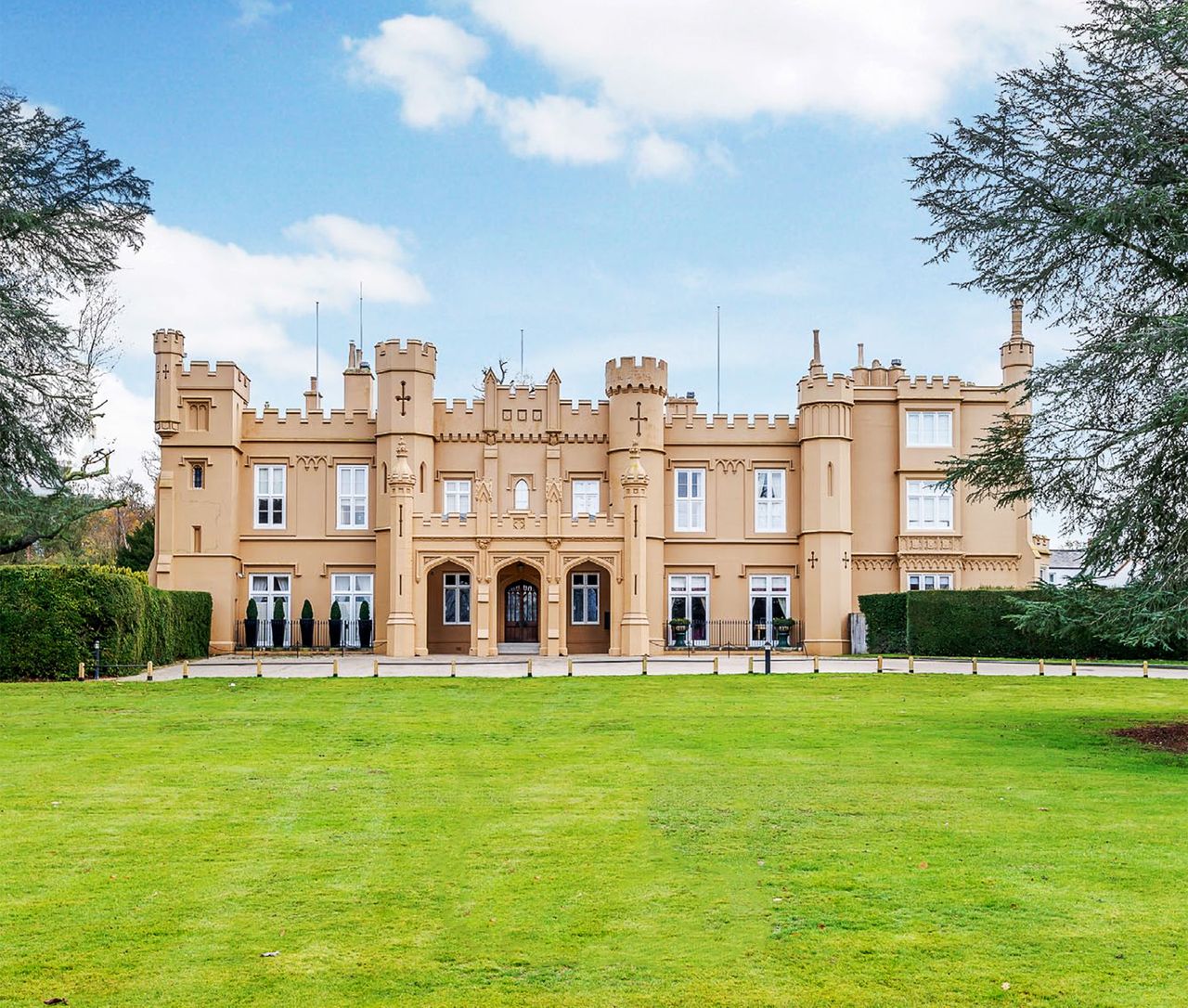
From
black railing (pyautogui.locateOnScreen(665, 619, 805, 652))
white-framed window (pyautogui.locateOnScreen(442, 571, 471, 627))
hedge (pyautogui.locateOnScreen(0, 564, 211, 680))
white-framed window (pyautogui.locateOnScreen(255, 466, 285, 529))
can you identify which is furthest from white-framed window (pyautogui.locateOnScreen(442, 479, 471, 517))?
hedge (pyautogui.locateOnScreen(0, 564, 211, 680))

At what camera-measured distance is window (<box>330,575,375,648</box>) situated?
4094 cm

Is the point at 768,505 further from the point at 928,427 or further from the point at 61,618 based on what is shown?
the point at 61,618

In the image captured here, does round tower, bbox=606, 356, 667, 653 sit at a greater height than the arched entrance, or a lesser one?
greater

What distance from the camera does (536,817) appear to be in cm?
Answer: 1136

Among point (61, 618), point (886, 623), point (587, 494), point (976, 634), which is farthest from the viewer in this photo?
point (587, 494)

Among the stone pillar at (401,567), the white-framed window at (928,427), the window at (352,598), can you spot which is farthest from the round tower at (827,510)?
the window at (352,598)

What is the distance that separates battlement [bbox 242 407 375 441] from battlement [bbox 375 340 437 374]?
7.49ft

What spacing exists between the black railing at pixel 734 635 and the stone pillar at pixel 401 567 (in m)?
8.70

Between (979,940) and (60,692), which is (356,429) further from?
(979,940)

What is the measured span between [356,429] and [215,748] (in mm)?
26305

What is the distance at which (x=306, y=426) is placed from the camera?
1636 inches

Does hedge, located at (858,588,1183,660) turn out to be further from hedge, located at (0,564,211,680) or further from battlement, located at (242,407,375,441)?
hedge, located at (0,564,211,680)

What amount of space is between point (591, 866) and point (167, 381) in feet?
113

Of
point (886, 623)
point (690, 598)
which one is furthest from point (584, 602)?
point (886, 623)
